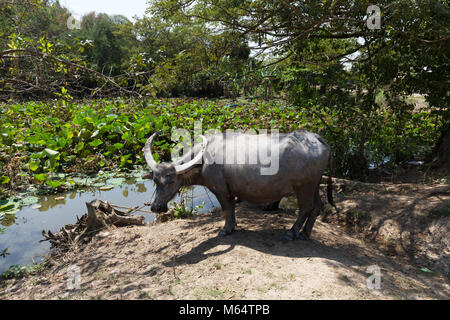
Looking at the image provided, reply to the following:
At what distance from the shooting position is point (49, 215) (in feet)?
20.5

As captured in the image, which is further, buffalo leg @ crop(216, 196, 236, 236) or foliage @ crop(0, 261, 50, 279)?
buffalo leg @ crop(216, 196, 236, 236)

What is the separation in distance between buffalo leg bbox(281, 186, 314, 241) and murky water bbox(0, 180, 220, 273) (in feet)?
6.92

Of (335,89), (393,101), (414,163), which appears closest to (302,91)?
(335,89)

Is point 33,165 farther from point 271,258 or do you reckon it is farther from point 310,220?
point 310,220

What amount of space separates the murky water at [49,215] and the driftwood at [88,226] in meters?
0.31

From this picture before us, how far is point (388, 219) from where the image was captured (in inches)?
191

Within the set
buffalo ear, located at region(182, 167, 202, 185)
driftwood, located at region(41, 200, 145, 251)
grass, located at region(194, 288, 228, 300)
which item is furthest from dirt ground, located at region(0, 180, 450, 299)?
buffalo ear, located at region(182, 167, 202, 185)

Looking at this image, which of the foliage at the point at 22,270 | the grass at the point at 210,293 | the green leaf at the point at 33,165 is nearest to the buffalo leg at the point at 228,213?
the grass at the point at 210,293

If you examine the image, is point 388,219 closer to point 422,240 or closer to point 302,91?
point 422,240

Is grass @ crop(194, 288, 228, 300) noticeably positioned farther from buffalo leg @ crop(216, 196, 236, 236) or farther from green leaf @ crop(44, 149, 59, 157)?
green leaf @ crop(44, 149, 59, 157)

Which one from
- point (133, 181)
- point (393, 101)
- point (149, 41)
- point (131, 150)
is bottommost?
point (133, 181)

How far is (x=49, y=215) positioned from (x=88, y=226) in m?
1.95

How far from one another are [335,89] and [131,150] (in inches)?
232

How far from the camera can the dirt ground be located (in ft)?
9.83
